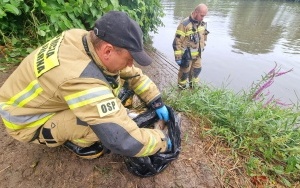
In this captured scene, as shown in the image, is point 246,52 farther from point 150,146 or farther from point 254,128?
point 150,146

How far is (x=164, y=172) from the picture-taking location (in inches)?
85.4

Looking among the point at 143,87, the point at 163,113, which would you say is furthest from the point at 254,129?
the point at 143,87

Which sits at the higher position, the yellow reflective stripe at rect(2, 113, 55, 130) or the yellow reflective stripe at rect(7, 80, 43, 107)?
the yellow reflective stripe at rect(7, 80, 43, 107)

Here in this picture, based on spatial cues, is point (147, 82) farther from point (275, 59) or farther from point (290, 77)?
point (275, 59)

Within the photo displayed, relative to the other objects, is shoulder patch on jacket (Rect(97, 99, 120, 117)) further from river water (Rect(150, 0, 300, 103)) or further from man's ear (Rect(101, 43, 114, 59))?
river water (Rect(150, 0, 300, 103))

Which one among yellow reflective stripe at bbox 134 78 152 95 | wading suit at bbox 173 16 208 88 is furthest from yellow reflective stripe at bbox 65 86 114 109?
wading suit at bbox 173 16 208 88

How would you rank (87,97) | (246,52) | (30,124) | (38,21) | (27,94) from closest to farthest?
(87,97)
(27,94)
(30,124)
(38,21)
(246,52)

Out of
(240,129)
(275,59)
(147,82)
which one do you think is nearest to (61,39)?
(147,82)

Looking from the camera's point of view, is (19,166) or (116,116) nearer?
(116,116)

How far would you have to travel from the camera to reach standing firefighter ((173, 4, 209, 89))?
5.08m

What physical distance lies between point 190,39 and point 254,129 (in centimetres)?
308

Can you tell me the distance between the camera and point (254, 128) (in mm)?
2545

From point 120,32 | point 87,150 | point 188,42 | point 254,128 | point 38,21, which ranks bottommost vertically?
point 188,42

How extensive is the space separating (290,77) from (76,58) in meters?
6.72
